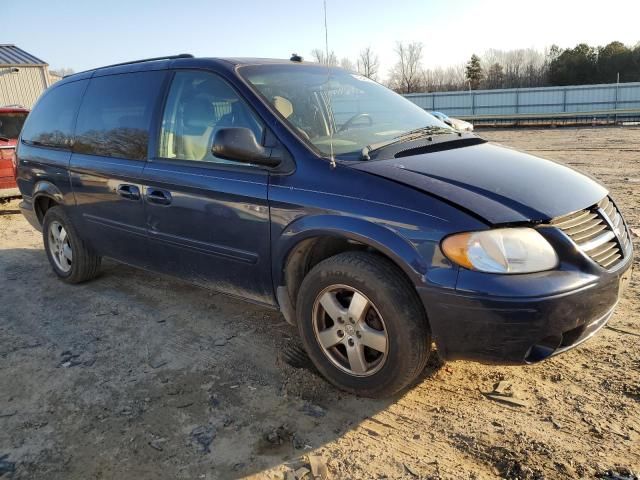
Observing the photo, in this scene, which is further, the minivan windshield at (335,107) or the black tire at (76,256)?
the black tire at (76,256)

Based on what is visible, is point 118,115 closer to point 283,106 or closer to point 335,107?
point 283,106

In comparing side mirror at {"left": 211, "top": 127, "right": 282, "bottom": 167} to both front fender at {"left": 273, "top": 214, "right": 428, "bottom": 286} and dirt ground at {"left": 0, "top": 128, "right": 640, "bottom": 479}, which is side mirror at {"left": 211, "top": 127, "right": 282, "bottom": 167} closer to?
front fender at {"left": 273, "top": 214, "right": 428, "bottom": 286}

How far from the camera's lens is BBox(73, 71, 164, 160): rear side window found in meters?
3.63

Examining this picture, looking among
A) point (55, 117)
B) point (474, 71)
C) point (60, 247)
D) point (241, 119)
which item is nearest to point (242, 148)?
point (241, 119)

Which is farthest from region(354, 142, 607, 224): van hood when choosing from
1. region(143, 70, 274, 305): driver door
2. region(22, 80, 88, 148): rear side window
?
region(22, 80, 88, 148): rear side window

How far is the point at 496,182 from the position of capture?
2.54 metres

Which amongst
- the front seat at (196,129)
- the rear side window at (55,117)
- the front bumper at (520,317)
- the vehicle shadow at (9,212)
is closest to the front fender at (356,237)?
the front bumper at (520,317)

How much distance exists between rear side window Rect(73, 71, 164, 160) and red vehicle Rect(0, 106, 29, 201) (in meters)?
4.59

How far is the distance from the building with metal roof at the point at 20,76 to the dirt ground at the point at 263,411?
94.5 ft

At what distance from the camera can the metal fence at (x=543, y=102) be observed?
82.8 ft

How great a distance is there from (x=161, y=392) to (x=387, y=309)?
56.7 inches

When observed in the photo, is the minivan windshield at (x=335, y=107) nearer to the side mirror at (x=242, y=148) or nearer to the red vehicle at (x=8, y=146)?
the side mirror at (x=242, y=148)

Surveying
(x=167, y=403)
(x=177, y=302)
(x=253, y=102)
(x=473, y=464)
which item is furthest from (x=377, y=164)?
(x=177, y=302)

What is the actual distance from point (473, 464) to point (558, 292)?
0.85m
